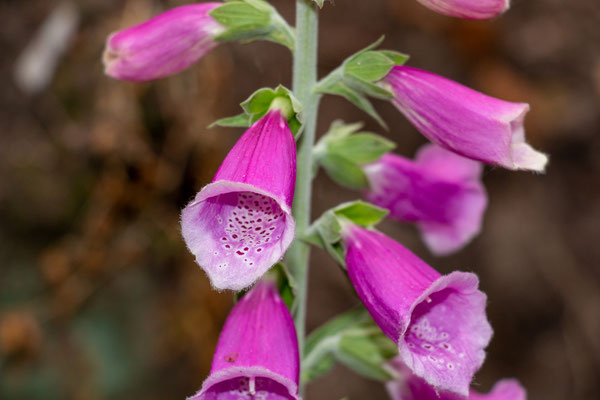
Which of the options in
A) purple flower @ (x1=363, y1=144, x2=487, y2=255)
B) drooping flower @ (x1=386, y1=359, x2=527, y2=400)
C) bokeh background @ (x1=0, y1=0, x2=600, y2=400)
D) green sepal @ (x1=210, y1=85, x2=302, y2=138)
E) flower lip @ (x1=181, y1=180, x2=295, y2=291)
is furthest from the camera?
bokeh background @ (x1=0, y1=0, x2=600, y2=400)

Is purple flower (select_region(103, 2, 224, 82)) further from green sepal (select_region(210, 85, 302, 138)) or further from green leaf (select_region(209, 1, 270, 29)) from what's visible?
green sepal (select_region(210, 85, 302, 138))

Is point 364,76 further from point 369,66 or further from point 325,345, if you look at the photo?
point 325,345

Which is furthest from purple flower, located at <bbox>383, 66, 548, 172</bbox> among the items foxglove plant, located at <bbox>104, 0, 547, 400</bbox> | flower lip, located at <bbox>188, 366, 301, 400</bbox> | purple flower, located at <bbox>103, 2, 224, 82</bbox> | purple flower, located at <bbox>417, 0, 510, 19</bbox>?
flower lip, located at <bbox>188, 366, 301, 400</bbox>

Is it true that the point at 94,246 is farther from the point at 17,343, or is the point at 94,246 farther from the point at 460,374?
the point at 460,374

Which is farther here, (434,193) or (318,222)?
(434,193)

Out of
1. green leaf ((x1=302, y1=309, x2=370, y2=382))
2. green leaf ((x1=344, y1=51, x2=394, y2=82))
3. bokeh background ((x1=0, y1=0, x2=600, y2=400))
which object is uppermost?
green leaf ((x1=344, y1=51, x2=394, y2=82))

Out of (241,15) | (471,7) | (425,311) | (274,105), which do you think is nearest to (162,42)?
(241,15)

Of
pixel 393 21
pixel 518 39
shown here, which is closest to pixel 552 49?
pixel 518 39

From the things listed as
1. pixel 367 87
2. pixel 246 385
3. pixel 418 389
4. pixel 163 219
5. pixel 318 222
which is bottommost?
pixel 163 219
